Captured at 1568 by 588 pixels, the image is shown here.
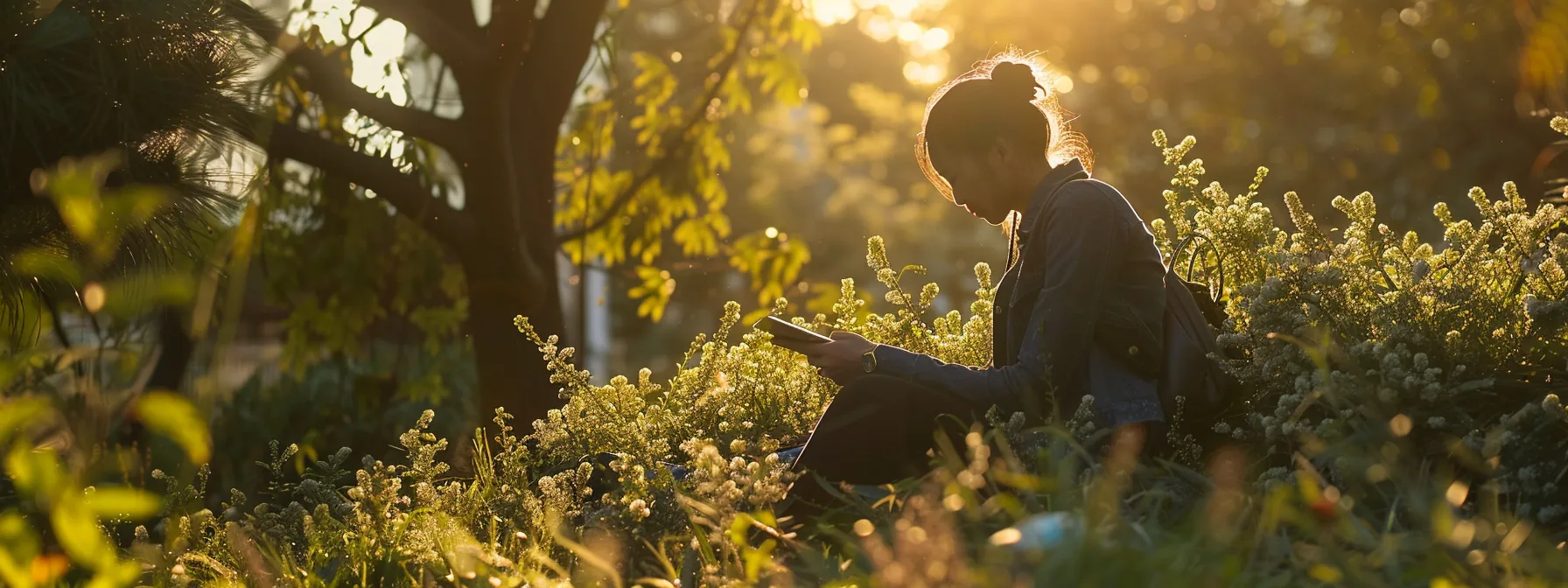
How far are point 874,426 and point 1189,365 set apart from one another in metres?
0.82

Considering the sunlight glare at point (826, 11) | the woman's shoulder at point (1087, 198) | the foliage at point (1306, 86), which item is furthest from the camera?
the foliage at point (1306, 86)

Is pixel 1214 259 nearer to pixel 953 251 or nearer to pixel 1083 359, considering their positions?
pixel 1083 359

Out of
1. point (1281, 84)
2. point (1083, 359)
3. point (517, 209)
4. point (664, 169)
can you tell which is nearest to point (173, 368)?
point (517, 209)

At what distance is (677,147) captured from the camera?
7.71 m

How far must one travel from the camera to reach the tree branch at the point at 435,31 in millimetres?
5645

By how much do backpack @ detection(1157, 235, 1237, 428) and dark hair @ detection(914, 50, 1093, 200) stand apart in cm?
51

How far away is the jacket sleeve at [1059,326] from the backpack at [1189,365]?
0.78 feet

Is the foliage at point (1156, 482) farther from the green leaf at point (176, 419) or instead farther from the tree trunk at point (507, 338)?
the tree trunk at point (507, 338)

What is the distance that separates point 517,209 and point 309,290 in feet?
8.53

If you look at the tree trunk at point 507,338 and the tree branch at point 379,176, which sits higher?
the tree branch at point 379,176

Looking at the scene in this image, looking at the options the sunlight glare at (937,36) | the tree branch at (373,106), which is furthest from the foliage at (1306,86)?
the tree branch at (373,106)

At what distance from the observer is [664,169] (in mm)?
7848

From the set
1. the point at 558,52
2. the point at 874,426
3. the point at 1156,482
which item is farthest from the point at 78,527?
the point at 558,52

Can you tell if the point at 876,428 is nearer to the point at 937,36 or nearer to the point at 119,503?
the point at 119,503
